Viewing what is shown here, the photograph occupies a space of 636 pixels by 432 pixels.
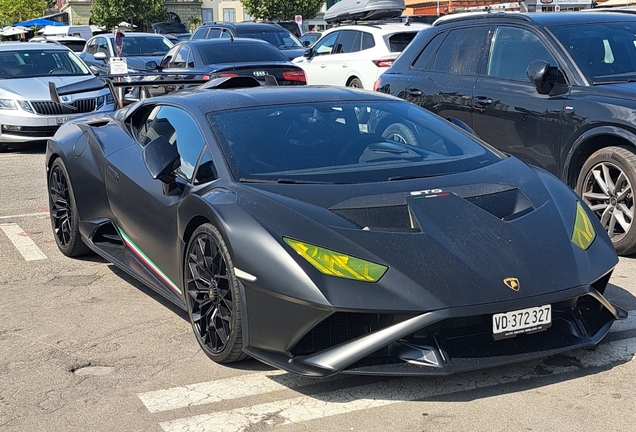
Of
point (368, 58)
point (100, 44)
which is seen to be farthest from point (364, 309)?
point (100, 44)

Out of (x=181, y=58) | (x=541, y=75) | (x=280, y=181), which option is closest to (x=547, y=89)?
(x=541, y=75)

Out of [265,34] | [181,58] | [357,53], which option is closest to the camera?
[181,58]

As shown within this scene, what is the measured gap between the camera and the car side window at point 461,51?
8.21m

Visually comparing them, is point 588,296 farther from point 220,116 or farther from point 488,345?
point 220,116

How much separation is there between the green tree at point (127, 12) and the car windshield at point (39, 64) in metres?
54.6

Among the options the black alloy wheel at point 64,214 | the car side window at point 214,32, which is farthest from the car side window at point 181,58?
the black alloy wheel at point 64,214

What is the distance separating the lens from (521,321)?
401 cm

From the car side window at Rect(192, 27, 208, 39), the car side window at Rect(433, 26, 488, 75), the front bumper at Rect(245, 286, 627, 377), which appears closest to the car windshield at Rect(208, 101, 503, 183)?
the front bumper at Rect(245, 286, 627, 377)

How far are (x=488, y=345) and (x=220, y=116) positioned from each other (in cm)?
208

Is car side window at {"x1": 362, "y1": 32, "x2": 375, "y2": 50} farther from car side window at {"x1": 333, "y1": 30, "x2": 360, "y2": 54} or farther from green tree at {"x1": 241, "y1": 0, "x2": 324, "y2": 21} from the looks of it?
green tree at {"x1": 241, "y1": 0, "x2": 324, "y2": 21}

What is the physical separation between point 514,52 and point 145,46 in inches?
594

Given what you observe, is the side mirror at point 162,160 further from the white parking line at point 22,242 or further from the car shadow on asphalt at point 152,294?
the white parking line at point 22,242

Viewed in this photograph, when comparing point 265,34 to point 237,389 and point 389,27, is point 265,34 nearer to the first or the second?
point 389,27

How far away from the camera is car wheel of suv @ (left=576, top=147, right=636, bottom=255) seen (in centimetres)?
647
